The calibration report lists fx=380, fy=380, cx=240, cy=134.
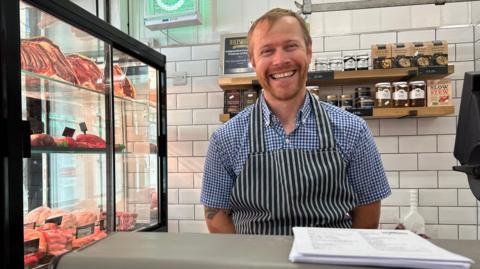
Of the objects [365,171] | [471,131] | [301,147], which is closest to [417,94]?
[365,171]

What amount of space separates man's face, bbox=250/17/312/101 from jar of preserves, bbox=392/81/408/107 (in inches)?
61.0

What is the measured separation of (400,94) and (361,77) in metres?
0.29

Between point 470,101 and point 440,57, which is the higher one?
point 440,57

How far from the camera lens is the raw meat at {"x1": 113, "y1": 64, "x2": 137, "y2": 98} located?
2752mm

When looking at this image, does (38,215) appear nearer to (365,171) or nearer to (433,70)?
(365,171)


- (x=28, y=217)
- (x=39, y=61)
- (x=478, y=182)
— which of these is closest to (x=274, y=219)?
(x=478, y=182)

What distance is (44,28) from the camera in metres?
2.29

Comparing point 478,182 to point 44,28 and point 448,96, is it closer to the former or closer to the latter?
point 448,96

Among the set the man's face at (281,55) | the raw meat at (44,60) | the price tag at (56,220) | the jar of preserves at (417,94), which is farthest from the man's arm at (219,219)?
the jar of preserves at (417,94)

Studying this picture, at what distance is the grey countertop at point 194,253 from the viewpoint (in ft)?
1.76

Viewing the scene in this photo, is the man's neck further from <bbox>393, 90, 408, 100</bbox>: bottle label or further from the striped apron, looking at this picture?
<bbox>393, 90, 408, 100</bbox>: bottle label

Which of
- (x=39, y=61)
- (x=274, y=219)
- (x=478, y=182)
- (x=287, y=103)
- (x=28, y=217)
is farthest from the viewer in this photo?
(x=39, y=61)

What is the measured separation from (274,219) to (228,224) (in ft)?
0.80

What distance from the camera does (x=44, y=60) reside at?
2.00 m
